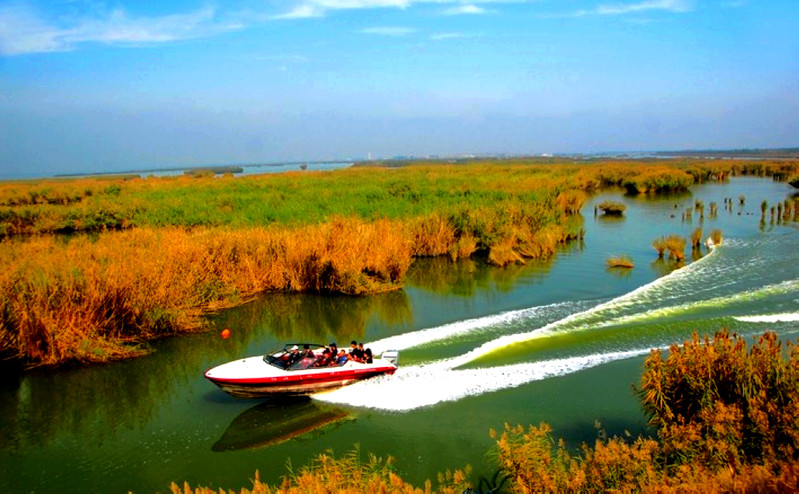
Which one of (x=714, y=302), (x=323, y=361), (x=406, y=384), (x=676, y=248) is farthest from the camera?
(x=676, y=248)

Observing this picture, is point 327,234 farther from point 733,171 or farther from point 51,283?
point 733,171

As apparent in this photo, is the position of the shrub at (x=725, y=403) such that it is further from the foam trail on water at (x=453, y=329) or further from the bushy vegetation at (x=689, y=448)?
the foam trail on water at (x=453, y=329)

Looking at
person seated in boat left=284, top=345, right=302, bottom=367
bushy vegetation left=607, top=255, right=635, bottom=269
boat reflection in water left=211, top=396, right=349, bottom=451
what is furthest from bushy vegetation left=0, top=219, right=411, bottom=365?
bushy vegetation left=607, top=255, right=635, bottom=269

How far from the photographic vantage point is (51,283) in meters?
16.2

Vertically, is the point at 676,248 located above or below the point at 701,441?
below

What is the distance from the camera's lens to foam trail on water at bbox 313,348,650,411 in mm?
13625

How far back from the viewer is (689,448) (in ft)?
25.9

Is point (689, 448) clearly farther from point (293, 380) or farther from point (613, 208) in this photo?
point (613, 208)

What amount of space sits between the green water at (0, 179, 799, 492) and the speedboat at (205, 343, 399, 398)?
330mm

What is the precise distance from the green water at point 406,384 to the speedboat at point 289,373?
33 cm

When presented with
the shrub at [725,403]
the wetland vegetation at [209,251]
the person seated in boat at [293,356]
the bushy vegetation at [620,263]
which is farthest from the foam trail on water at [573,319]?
the shrub at [725,403]

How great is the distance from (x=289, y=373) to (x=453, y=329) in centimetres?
656

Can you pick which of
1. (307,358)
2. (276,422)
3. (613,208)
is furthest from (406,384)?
(613,208)

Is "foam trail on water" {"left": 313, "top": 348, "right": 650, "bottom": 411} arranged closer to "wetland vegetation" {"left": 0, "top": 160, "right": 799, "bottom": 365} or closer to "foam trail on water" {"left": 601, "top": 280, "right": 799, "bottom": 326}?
"foam trail on water" {"left": 601, "top": 280, "right": 799, "bottom": 326}
